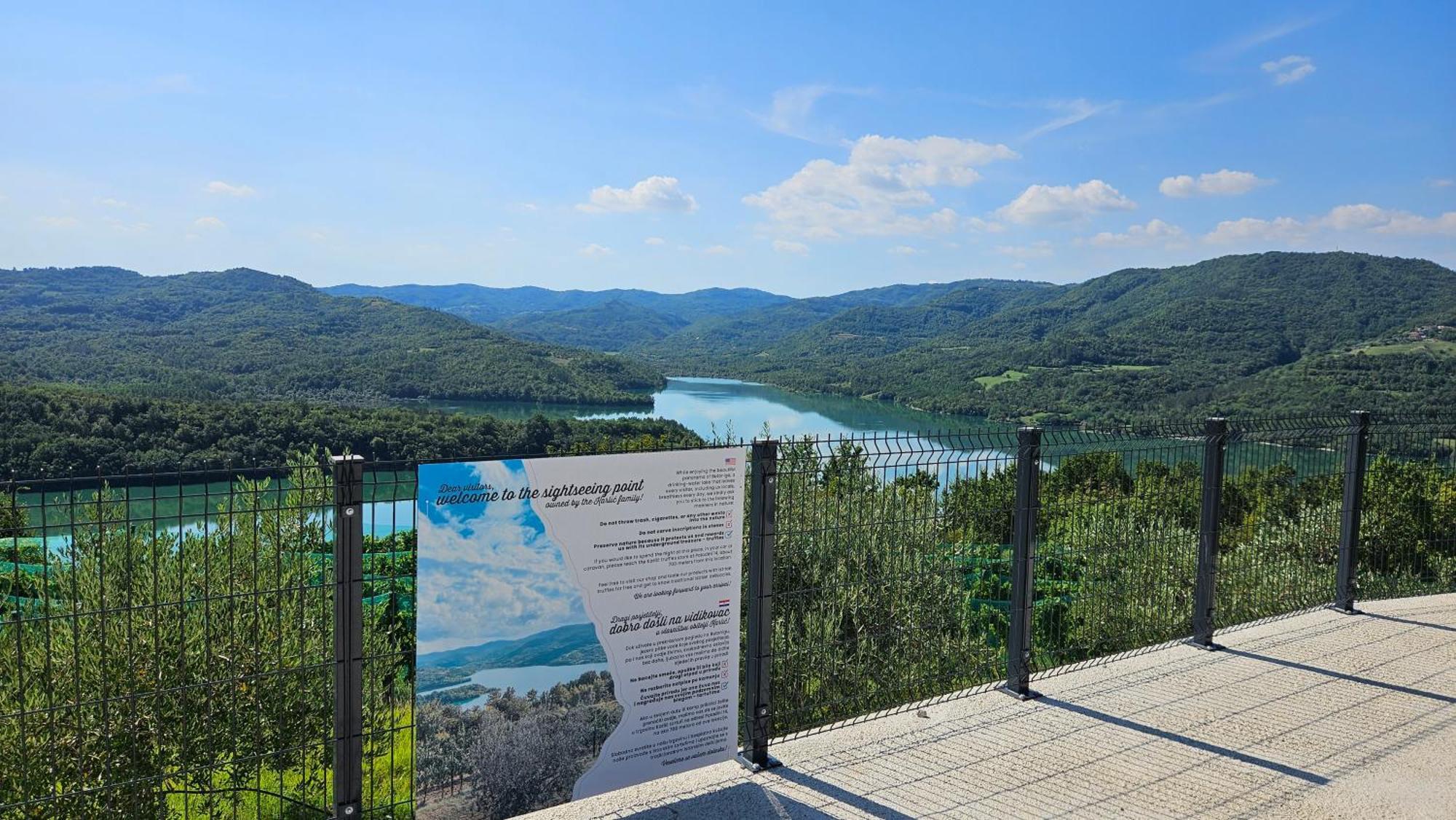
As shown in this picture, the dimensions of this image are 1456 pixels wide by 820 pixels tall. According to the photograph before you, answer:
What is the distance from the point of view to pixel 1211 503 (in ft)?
22.0

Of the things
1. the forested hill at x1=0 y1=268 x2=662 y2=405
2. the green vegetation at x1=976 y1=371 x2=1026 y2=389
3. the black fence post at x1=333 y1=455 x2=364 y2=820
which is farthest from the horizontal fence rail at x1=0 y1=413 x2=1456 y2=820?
the green vegetation at x1=976 y1=371 x2=1026 y2=389

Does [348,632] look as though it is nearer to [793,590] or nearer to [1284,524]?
[793,590]

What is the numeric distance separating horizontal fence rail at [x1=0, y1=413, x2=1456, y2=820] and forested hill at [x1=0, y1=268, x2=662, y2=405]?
Answer: 5252cm

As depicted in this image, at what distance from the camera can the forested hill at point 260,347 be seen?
217 ft

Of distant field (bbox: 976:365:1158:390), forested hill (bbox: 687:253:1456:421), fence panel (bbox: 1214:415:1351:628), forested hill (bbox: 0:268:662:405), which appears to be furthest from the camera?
distant field (bbox: 976:365:1158:390)

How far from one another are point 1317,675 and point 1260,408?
2135 inches

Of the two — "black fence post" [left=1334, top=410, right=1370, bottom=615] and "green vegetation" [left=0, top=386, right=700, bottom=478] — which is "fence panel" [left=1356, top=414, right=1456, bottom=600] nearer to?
"black fence post" [left=1334, top=410, right=1370, bottom=615]

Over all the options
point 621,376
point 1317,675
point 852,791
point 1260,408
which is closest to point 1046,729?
point 852,791

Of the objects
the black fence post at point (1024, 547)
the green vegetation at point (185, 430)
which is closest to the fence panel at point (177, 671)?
the black fence post at point (1024, 547)

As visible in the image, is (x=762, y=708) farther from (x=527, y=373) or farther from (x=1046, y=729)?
(x=527, y=373)

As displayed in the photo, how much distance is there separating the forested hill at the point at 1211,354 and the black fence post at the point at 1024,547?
42.1 m

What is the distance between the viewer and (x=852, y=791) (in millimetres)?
4453

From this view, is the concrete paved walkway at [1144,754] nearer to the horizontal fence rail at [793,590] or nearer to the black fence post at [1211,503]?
the horizontal fence rail at [793,590]

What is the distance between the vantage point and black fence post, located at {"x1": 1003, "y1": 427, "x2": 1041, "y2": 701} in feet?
18.3
